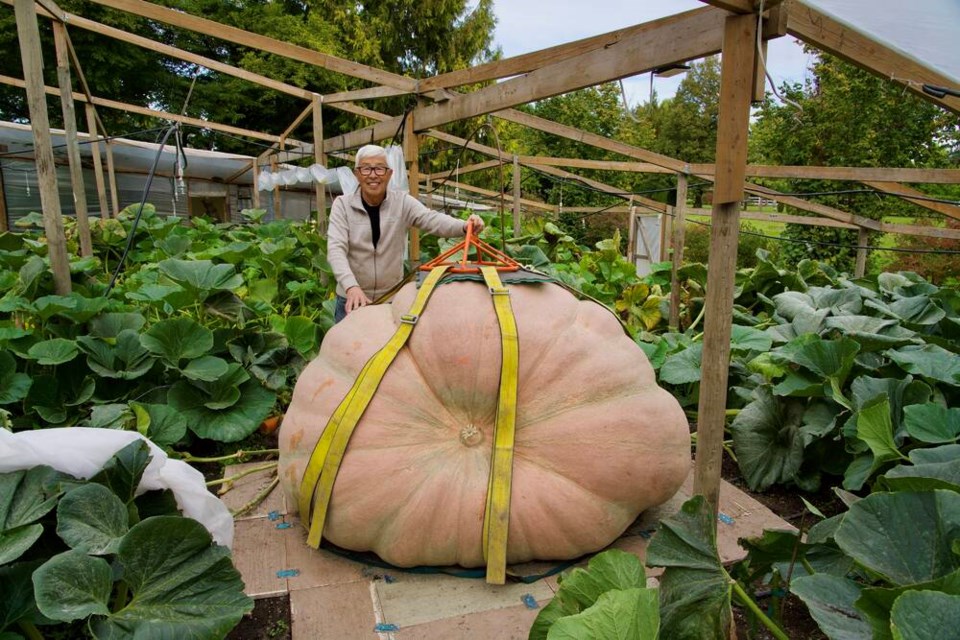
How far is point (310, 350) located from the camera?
3432 mm

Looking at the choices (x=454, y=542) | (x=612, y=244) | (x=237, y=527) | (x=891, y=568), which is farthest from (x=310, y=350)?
(x=612, y=244)

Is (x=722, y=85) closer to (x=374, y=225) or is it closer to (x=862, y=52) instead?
(x=862, y=52)

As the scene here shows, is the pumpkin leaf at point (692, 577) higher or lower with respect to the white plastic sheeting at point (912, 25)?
lower

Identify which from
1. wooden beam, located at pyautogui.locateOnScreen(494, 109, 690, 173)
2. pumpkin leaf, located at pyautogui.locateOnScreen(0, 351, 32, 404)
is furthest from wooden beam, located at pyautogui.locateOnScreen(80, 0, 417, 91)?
pumpkin leaf, located at pyautogui.locateOnScreen(0, 351, 32, 404)

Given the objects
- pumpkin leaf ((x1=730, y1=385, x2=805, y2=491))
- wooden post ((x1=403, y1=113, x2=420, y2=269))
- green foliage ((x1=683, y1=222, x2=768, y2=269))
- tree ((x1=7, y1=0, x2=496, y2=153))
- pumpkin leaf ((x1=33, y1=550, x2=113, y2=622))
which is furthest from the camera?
tree ((x1=7, y1=0, x2=496, y2=153))

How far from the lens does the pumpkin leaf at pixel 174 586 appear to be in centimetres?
137

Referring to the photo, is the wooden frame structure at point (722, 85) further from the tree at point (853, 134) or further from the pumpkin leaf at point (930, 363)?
the tree at point (853, 134)

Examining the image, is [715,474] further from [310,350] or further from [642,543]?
[310,350]

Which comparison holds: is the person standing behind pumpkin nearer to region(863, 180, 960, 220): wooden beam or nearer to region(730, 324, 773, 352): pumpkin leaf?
region(730, 324, 773, 352): pumpkin leaf

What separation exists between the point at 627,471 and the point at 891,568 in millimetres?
920

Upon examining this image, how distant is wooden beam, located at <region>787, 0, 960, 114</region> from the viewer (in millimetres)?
1770

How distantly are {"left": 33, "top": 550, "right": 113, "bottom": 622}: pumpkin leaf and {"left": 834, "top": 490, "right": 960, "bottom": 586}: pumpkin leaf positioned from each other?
148cm

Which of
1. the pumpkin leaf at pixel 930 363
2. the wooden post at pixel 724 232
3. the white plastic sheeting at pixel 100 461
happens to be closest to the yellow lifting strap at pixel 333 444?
the white plastic sheeting at pixel 100 461

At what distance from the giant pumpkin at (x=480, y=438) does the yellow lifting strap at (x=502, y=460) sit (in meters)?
0.04
